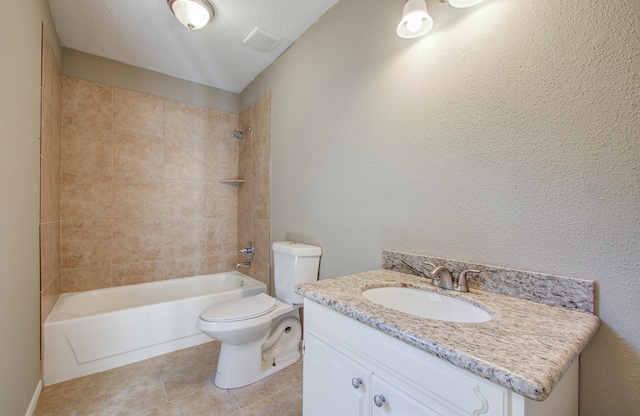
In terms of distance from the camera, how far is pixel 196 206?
9.39 ft

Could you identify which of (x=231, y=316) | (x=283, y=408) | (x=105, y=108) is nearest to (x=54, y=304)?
(x=231, y=316)

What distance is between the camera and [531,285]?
88cm

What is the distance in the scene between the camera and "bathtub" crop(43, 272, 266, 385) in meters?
1.71

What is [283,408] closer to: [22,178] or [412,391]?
[412,391]

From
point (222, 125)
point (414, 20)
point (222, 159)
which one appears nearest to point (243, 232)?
point (222, 159)

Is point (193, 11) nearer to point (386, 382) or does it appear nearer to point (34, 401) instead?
point (386, 382)

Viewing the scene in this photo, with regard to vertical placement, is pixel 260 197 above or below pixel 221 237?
above

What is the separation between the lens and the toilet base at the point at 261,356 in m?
1.64

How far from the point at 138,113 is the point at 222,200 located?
3.77 ft

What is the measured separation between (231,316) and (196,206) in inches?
65.1

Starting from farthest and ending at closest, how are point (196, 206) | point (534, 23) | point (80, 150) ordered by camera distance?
1. point (196, 206)
2. point (80, 150)
3. point (534, 23)

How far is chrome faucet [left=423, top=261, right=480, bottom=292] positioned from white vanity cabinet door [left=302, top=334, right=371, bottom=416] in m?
0.47

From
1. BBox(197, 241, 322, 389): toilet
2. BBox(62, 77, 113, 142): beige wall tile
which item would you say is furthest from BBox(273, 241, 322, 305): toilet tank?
BBox(62, 77, 113, 142): beige wall tile

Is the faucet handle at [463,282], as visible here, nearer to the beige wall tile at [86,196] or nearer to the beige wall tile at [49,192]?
the beige wall tile at [49,192]
